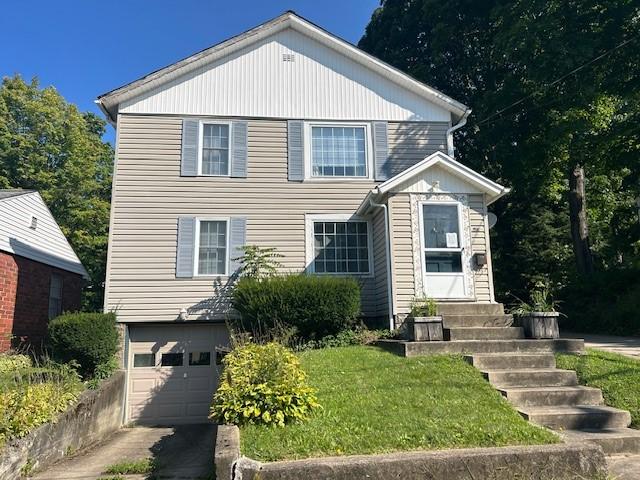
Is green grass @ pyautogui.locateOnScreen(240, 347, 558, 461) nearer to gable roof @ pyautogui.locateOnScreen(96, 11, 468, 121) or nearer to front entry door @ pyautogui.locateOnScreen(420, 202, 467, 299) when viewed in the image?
front entry door @ pyautogui.locateOnScreen(420, 202, 467, 299)

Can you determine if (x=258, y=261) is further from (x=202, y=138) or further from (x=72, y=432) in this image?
(x=72, y=432)

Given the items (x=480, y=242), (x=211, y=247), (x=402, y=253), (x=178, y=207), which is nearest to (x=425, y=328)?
(x=402, y=253)

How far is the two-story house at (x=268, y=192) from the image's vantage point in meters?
10.3

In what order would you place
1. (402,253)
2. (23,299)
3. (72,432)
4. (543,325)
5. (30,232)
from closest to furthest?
(72,432) → (543,325) → (402,253) → (23,299) → (30,232)

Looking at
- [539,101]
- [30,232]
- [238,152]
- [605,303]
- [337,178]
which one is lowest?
[605,303]

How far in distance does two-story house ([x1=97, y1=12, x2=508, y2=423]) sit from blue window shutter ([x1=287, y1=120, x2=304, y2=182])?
35mm

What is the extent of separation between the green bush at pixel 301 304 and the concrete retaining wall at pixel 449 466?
5105mm

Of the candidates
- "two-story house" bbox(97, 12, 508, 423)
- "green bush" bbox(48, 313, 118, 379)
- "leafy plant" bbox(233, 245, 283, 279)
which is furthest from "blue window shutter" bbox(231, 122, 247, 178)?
"green bush" bbox(48, 313, 118, 379)

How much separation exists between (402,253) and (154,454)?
19.0 ft

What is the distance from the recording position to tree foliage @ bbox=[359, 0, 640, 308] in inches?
610

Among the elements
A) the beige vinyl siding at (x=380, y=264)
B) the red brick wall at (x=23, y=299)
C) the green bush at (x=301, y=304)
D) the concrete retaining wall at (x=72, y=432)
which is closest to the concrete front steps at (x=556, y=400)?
the green bush at (x=301, y=304)

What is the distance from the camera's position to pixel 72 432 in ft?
25.3

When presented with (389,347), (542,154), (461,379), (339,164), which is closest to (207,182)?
(339,164)

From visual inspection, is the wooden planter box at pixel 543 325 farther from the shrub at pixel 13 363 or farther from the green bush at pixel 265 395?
the shrub at pixel 13 363
